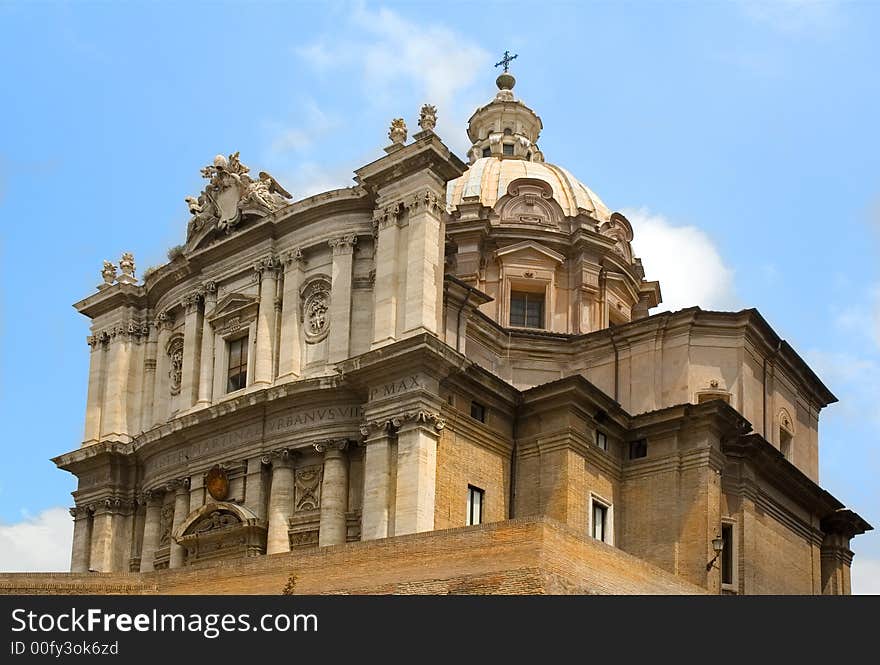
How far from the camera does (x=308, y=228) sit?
4706cm

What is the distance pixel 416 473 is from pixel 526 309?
16893mm

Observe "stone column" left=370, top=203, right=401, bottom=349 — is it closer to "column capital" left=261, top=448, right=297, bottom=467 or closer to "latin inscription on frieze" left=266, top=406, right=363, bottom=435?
"latin inscription on frieze" left=266, top=406, right=363, bottom=435

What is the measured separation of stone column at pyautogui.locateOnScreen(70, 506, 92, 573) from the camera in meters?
51.3

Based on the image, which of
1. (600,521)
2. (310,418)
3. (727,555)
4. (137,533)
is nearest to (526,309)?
(600,521)

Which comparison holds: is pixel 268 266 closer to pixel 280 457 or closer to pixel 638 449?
pixel 280 457

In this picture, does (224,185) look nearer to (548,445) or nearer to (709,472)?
(548,445)

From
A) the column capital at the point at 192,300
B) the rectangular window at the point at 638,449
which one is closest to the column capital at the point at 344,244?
the column capital at the point at 192,300

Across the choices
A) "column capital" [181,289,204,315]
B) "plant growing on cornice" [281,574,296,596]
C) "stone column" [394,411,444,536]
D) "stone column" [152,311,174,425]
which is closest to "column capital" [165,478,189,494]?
"stone column" [152,311,174,425]

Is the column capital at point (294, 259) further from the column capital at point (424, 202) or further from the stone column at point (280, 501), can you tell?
the stone column at point (280, 501)

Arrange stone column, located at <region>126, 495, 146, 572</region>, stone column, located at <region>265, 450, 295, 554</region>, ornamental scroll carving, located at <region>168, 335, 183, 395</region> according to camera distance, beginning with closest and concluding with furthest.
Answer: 1. stone column, located at <region>265, 450, 295, 554</region>
2. stone column, located at <region>126, 495, 146, 572</region>
3. ornamental scroll carving, located at <region>168, 335, 183, 395</region>

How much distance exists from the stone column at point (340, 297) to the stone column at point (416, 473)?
14.5ft

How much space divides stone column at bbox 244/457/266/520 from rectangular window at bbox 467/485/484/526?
21.1 feet

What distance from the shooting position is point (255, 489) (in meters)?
45.0
